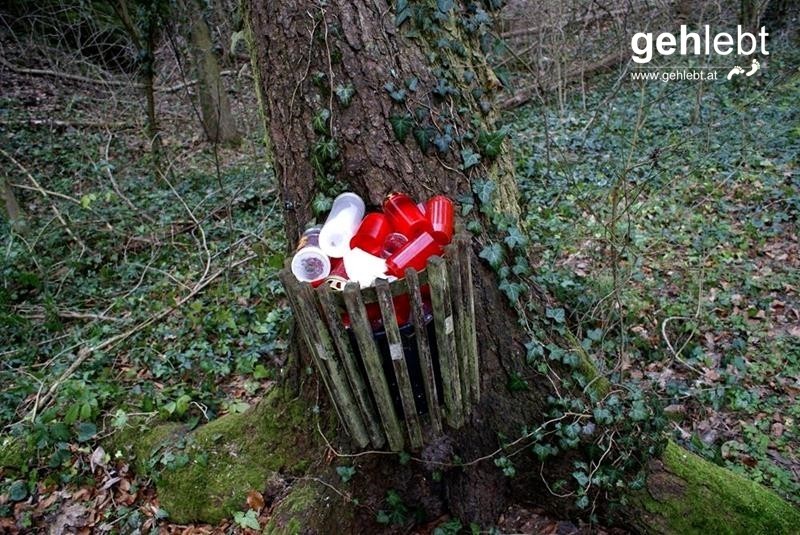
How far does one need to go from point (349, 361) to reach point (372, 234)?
470 mm

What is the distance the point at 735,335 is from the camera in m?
3.35

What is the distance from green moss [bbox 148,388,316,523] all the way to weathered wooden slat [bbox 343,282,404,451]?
2.20ft

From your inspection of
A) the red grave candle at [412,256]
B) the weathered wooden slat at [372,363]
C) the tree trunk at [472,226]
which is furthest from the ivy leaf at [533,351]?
the red grave candle at [412,256]

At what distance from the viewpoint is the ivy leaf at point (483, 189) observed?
217 centimetres

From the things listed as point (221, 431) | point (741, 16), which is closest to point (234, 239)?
point (221, 431)

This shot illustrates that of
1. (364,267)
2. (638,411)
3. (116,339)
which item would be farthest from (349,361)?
(116,339)

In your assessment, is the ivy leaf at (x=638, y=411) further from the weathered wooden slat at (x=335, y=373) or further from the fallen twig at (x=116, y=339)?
the fallen twig at (x=116, y=339)

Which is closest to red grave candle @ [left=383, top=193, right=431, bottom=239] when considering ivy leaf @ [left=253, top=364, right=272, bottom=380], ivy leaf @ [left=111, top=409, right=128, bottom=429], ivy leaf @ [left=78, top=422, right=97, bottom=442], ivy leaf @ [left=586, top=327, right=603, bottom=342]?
ivy leaf @ [left=586, top=327, right=603, bottom=342]

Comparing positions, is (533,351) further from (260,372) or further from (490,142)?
(260,372)

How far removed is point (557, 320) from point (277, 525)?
1.61 m

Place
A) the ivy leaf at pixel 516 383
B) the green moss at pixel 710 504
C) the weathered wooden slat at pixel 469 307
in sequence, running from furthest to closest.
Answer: the ivy leaf at pixel 516 383 < the green moss at pixel 710 504 < the weathered wooden slat at pixel 469 307

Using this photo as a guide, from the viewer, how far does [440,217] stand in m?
1.90

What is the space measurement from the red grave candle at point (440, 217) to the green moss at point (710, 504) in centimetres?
148

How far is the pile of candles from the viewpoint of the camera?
5.91ft
